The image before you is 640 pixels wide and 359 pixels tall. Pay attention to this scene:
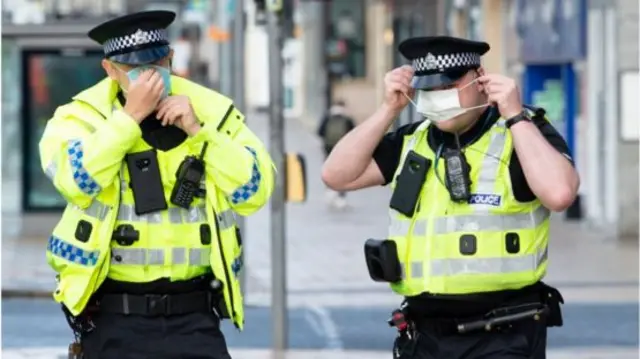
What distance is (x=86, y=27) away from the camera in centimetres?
2162

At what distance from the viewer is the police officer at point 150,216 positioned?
5.71m

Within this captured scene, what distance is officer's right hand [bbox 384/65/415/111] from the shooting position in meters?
5.91

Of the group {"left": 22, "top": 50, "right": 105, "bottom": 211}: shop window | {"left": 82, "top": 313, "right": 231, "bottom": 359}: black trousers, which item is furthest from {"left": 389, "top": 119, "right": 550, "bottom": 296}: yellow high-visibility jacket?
{"left": 22, "top": 50, "right": 105, "bottom": 211}: shop window

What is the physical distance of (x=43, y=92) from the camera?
73.6 feet

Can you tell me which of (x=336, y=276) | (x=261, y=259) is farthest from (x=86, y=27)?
(x=336, y=276)

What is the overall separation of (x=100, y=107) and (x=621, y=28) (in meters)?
16.6

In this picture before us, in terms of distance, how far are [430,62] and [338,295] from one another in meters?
10.6

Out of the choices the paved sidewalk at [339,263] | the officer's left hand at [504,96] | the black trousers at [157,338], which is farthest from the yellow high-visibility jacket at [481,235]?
the paved sidewalk at [339,263]

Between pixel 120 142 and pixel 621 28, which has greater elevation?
pixel 621 28

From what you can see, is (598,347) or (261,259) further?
(261,259)

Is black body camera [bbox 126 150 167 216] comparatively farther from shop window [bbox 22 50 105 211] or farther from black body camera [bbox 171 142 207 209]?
shop window [bbox 22 50 105 211]

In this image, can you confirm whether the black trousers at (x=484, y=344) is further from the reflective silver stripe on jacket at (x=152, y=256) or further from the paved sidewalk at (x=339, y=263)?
the paved sidewalk at (x=339, y=263)

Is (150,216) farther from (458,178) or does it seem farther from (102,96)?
(458,178)

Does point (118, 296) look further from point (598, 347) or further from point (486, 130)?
point (598, 347)
